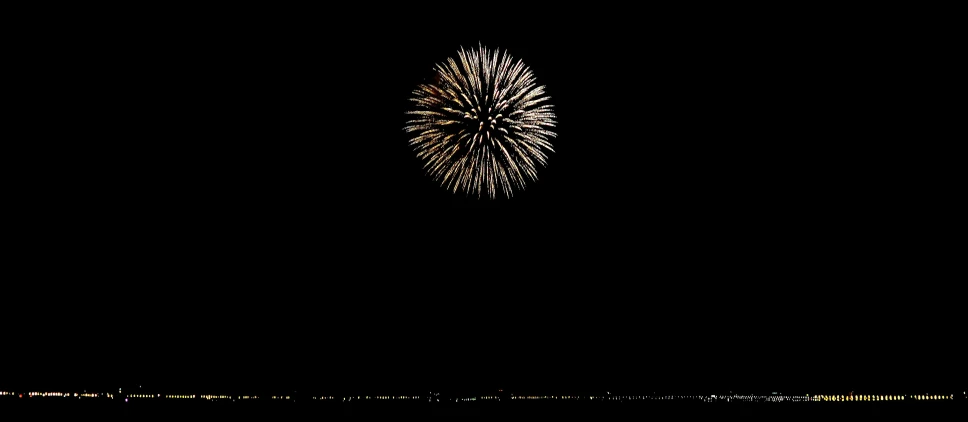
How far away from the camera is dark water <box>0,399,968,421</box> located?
54.7 ft

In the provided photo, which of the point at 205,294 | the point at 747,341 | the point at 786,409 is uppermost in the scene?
the point at 205,294

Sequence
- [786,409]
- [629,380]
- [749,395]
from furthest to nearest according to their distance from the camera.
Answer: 1. [629,380]
2. [749,395]
3. [786,409]

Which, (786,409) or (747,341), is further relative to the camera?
(747,341)

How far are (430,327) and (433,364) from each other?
42.9 inches

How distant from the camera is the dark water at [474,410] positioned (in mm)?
16672

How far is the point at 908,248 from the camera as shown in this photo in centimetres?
2234

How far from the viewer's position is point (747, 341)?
22.6 metres

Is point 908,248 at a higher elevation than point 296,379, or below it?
higher

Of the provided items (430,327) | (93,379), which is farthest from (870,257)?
(93,379)

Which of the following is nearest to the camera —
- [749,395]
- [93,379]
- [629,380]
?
[749,395]

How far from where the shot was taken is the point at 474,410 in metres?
18.5

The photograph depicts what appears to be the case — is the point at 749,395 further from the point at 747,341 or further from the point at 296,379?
the point at 296,379

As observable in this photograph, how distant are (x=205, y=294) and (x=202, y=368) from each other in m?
2.17

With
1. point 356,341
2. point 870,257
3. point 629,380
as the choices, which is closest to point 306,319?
point 356,341
